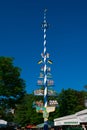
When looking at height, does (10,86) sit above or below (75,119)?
above

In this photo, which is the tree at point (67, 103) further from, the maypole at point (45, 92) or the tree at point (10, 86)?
the maypole at point (45, 92)

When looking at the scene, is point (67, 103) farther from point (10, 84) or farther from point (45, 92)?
point (45, 92)

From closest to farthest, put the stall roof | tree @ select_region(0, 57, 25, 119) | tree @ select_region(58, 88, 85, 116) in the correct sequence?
the stall roof < tree @ select_region(0, 57, 25, 119) < tree @ select_region(58, 88, 85, 116)

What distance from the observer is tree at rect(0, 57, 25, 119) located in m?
52.3

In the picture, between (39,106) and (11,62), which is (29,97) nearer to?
(11,62)

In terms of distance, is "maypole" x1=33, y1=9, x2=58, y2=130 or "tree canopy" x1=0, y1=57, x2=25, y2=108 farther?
"tree canopy" x1=0, y1=57, x2=25, y2=108

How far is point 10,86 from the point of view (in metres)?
52.8

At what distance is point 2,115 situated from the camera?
177ft

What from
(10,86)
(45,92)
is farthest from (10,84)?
(45,92)

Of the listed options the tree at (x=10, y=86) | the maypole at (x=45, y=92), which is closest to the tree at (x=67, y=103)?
the tree at (x=10, y=86)

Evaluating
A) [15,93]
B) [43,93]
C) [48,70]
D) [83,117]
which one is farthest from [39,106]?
[15,93]

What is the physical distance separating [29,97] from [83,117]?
61191mm

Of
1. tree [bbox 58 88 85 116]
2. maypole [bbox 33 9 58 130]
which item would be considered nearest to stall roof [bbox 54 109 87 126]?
maypole [bbox 33 9 58 130]

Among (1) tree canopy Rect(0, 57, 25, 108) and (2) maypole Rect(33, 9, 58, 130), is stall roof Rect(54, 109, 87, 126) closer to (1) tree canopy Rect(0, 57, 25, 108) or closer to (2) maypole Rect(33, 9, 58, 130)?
(2) maypole Rect(33, 9, 58, 130)
